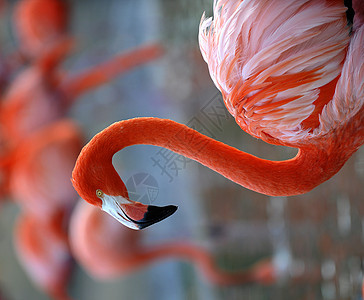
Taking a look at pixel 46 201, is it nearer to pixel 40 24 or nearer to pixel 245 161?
pixel 40 24

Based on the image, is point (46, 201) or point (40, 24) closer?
point (46, 201)

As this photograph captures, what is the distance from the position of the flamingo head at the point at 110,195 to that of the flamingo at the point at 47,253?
0.83 m

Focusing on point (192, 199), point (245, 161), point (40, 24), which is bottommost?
point (192, 199)

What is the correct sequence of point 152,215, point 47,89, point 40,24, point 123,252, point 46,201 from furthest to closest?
point 40,24
point 47,89
point 46,201
point 123,252
point 152,215

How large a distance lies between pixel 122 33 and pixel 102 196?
1032mm

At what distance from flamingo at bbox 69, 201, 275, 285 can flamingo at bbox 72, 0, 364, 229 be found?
470 millimetres

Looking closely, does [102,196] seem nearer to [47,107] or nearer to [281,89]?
[281,89]

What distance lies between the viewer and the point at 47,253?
3.69 feet

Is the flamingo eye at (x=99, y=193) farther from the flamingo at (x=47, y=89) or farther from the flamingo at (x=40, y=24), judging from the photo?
the flamingo at (x=40, y=24)

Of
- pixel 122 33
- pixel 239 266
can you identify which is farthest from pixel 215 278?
pixel 122 33

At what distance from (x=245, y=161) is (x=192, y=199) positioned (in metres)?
0.61

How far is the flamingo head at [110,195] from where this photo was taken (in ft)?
0.96

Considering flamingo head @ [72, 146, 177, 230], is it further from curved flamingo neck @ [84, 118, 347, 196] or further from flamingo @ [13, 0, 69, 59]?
flamingo @ [13, 0, 69, 59]

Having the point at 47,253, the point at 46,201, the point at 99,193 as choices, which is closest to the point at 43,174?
the point at 46,201
